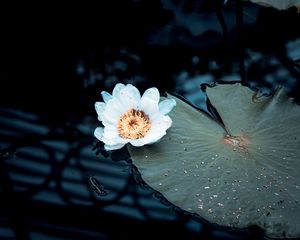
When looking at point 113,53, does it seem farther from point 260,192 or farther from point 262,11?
point 260,192

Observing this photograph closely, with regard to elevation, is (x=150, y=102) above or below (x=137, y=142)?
above

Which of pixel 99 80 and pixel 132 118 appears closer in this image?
pixel 132 118

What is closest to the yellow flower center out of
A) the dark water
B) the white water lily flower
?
the white water lily flower

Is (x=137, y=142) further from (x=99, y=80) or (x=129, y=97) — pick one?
(x=99, y=80)

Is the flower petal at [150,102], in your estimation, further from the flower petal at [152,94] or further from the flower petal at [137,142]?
the flower petal at [137,142]

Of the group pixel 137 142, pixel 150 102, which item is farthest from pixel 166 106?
pixel 137 142

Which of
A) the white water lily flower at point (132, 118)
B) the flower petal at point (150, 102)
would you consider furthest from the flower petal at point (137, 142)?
the flower petal at point (150, 102)
